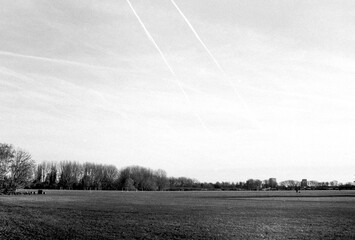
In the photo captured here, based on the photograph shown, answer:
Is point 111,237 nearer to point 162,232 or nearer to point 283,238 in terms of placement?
point 162,232

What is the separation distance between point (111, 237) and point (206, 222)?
1038 centimetres

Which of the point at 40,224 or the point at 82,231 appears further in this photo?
the point at 40,224

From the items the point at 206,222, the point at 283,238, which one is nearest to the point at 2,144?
the point at 206,222

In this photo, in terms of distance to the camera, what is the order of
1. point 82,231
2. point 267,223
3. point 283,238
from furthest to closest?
point 267,223 < point 82,231 < point 283,238

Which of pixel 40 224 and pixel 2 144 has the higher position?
pixel 2 144

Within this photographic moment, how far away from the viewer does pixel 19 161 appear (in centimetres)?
10962

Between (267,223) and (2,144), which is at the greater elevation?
(2,144)

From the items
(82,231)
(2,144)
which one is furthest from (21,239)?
(2,144)

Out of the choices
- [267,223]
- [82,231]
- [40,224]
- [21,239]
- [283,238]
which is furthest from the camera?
[267,223]

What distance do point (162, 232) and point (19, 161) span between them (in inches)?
3830

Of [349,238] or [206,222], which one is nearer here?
[349,238]

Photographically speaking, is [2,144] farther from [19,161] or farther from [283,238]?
[283,238]

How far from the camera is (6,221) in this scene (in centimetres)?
2881

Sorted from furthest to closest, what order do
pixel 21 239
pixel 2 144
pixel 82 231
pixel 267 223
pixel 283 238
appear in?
pixel 2 144 → pixel 267 223 → pixel 82 231 → pixel 283 238 → pixel 21 239
